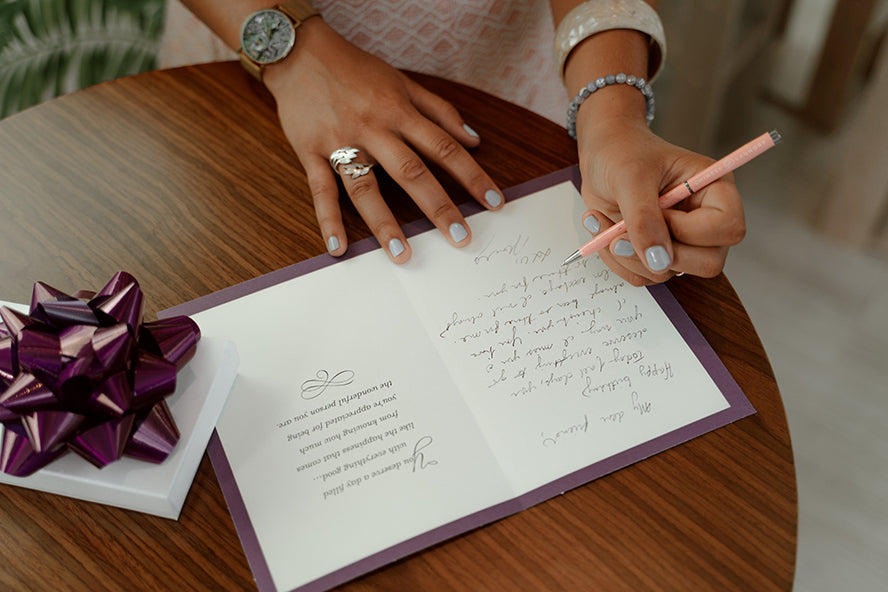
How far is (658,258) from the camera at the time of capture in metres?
0.57

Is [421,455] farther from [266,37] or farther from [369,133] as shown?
[266,37]

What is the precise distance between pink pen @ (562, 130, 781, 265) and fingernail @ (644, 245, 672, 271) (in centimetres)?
5

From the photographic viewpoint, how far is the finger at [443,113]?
724mm

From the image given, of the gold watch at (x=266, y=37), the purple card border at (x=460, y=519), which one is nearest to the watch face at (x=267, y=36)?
the gold watch at (x=266, y=37)

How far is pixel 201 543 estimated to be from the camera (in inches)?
20.1

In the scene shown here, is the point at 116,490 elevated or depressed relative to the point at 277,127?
depressed

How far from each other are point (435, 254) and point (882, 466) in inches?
39.8

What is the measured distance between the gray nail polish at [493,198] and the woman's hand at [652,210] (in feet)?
0.29

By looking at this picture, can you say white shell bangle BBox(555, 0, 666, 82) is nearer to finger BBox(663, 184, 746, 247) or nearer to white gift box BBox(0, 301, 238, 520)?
finger BBox(663, 184, 746, 247)

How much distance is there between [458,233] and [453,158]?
0.09m

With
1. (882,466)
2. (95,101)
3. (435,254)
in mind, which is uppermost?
(95,101)

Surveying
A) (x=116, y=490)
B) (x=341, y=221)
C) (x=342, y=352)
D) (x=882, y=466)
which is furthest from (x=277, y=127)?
(x=882, y=466)

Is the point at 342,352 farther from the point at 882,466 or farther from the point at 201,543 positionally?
the point at 882,466

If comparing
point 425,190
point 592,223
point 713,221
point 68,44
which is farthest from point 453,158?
point 68,44
